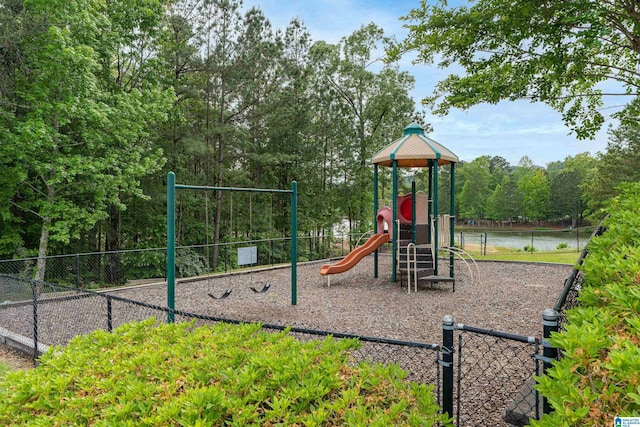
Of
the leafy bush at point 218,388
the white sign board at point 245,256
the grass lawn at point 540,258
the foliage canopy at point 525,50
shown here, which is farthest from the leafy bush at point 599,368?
the grass lawn at point 540,258

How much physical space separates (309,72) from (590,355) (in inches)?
718

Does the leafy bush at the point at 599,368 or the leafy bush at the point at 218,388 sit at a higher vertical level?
the leafy bush at the point at 599,368

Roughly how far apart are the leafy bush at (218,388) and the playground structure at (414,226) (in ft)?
20.5

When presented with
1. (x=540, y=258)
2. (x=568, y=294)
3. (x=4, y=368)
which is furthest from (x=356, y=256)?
(x=540, y=258)

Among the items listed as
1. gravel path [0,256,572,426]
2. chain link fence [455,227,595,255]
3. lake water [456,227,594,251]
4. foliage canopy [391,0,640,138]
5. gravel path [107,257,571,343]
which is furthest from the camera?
lake water [456,227,594,251]

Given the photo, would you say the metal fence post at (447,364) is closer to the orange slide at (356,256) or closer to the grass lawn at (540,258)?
the orange slide at (356,256)

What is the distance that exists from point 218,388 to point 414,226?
7.72 meters

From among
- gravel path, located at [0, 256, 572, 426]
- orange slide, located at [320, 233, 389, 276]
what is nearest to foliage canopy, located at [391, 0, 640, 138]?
orange slide, located at [320, 233, 389, 276]

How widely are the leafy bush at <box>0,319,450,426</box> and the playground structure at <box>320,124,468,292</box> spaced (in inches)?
246

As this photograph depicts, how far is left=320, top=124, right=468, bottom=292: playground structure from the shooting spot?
848 cm

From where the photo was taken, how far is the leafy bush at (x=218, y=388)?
4.77 ft

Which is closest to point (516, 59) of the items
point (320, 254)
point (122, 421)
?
point (122, 421)

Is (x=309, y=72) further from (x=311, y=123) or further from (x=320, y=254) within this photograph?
(x=320, y=254)

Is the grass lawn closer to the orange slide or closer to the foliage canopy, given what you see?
the orange slide
